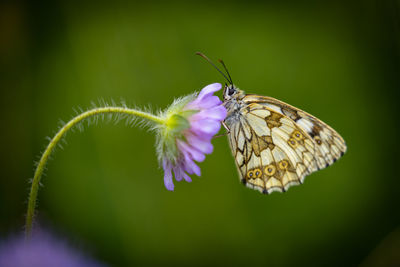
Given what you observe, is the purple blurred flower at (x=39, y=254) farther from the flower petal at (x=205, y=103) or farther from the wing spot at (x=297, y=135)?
the wing spot at (x=297, y=135)

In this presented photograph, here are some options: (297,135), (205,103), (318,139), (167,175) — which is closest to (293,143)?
(297,135)

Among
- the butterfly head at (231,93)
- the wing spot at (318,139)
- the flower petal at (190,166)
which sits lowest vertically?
the flower petal at (190,166)

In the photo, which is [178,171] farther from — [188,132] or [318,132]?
[318,132]

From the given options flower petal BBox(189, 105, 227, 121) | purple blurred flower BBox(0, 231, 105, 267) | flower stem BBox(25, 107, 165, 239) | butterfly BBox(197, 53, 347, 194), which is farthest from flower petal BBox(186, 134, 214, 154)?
purple blurred flower BBox(0, 231, 105, 267)

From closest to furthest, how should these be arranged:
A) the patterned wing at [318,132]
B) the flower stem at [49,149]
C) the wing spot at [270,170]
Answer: the flower stem at [49,149], the patterned wing at [318,132], the wing spot at [270,170]

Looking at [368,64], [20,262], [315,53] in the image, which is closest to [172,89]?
[315,53]

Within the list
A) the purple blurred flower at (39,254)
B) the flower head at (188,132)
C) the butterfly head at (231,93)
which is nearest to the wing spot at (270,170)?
the butterfly head at (231,93)

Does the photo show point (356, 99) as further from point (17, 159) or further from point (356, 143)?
point (17, 159)

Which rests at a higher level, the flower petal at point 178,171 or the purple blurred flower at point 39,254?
the flower petal at point 178,171
